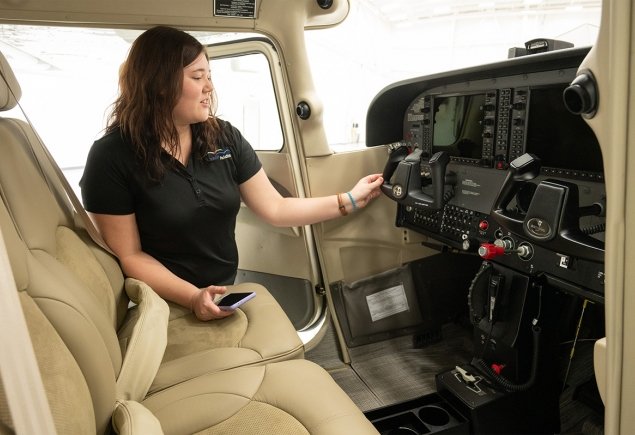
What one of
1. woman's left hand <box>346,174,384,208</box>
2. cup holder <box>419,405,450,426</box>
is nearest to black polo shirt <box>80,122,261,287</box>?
woman's left hand <box>346,174,384,208</box>

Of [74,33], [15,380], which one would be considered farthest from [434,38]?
[15,380]

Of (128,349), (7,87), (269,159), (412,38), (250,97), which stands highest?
(412,38)

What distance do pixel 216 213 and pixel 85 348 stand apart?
0.78 m

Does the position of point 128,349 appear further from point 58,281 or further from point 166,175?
point 166,175

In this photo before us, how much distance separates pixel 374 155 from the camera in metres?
2.07

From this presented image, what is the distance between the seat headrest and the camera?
1127mm

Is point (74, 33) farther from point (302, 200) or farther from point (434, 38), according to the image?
point (434, 38)

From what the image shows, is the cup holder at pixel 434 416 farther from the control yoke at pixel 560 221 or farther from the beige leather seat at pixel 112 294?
the control yoke at pixel 560 221

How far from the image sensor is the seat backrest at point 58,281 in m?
0.80

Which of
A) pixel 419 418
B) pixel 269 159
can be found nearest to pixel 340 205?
pixel 269 159

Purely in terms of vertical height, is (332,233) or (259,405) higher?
(332,233)

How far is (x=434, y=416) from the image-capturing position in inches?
64.1

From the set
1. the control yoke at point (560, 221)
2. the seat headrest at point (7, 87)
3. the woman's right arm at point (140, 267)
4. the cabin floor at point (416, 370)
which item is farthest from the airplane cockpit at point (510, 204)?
the seat headrest at point (7, 87)

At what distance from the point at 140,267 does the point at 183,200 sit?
0.26 m
